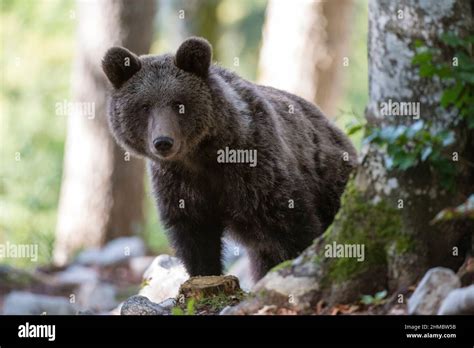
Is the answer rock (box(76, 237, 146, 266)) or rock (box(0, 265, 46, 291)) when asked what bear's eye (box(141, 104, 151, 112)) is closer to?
rock (box(0, 265, 46, 291))

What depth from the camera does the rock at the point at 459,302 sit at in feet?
15.0

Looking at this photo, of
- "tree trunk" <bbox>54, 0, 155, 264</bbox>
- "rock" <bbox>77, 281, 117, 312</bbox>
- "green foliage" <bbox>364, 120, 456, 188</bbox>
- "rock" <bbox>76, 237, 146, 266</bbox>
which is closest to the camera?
"green foliage" <bbox>364, 120, 456, 188</bbox>

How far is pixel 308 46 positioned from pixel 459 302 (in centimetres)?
858

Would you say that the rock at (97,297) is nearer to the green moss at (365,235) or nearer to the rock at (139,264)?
the rock at (139,264)

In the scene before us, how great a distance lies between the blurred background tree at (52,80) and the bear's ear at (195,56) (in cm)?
646

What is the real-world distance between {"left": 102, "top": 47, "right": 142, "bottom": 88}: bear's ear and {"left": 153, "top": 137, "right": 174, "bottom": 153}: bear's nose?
753 millimetres

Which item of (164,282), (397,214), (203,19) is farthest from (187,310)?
(203,19)

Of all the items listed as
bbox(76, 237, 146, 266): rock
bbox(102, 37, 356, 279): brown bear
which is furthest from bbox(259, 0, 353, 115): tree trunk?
bbox(102, 37, 356, 279): brown bear

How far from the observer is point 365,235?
17.1ft
